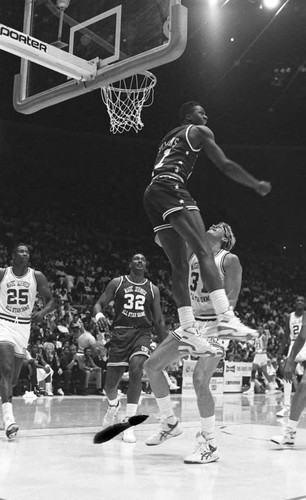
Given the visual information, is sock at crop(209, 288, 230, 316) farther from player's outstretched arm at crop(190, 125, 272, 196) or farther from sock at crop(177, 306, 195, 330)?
player's outstretched arm at crop(190, 125, 272, 196)

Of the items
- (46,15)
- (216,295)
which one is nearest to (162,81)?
(46,15)

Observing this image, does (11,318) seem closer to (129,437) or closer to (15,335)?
(15,335)

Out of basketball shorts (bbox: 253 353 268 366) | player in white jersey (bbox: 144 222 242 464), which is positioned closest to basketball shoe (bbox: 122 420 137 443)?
player in white jersey (bbox: 144 222 242 464)

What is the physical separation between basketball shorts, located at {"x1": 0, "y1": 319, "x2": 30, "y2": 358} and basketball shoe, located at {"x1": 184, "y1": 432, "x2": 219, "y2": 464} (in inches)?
95.8

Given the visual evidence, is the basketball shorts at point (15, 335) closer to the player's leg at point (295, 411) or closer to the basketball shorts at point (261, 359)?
the player's leg at point (295, 411)

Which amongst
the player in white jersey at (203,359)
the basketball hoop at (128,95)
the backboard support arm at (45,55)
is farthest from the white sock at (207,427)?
the basketball hoop at (128,95)

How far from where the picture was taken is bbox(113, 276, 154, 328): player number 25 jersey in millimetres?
7656

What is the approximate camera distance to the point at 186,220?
5.16 m

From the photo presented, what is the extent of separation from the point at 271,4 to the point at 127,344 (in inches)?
555

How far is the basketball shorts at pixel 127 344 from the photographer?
24.7 ft

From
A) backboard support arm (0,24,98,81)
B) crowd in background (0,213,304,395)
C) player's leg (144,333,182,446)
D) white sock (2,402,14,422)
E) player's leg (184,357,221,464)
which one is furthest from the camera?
crowd in background (0,213,304,395)

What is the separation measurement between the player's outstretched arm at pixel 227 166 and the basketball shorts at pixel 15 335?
311 centimetres

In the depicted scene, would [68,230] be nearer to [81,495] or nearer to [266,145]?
[266,145]

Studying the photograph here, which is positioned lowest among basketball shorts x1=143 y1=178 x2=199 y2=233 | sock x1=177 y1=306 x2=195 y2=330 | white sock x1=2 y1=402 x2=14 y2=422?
white sock x1=2 y1=402 x2=14 y2=422
